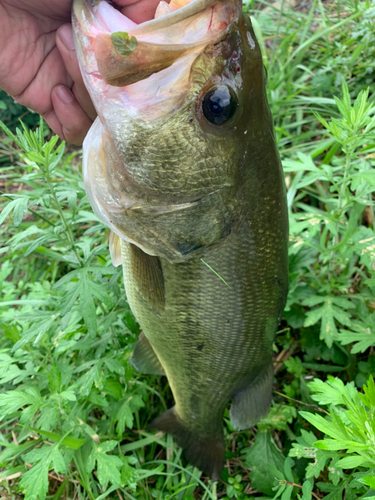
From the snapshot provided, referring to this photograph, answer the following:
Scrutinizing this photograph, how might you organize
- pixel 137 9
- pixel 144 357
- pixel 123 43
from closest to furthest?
pixel 123 43 → pixel 137 9 → pixel 144 357

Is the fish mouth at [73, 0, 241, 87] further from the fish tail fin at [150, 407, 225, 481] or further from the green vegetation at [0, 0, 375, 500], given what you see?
the fish tail fin at [150, 407, 225, 481]

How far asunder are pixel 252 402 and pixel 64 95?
Answer: 1.84 metres

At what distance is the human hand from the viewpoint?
1688 mm

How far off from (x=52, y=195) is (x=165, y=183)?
615 millimetres

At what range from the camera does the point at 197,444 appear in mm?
2029

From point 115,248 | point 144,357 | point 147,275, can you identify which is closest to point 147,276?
point 147,275

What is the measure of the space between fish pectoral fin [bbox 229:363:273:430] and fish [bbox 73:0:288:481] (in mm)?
12

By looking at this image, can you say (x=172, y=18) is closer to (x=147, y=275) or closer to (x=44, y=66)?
(x=147, y=275)

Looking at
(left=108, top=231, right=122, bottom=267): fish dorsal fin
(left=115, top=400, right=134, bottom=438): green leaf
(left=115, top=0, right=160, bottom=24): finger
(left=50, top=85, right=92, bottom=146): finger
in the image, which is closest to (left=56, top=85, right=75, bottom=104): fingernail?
(left=50, top=85, right=92, bottom=146): finger

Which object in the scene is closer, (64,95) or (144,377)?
(64,95)

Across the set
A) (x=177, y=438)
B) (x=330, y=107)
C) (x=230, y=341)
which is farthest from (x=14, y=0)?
(x=330, y=107)

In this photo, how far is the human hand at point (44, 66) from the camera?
1688mm

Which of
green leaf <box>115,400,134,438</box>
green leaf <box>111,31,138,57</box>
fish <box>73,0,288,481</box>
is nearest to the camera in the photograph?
green leaf <box>111,31,138,57</box>

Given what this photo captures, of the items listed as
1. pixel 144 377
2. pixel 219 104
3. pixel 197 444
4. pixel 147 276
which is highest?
pixel 219 104
